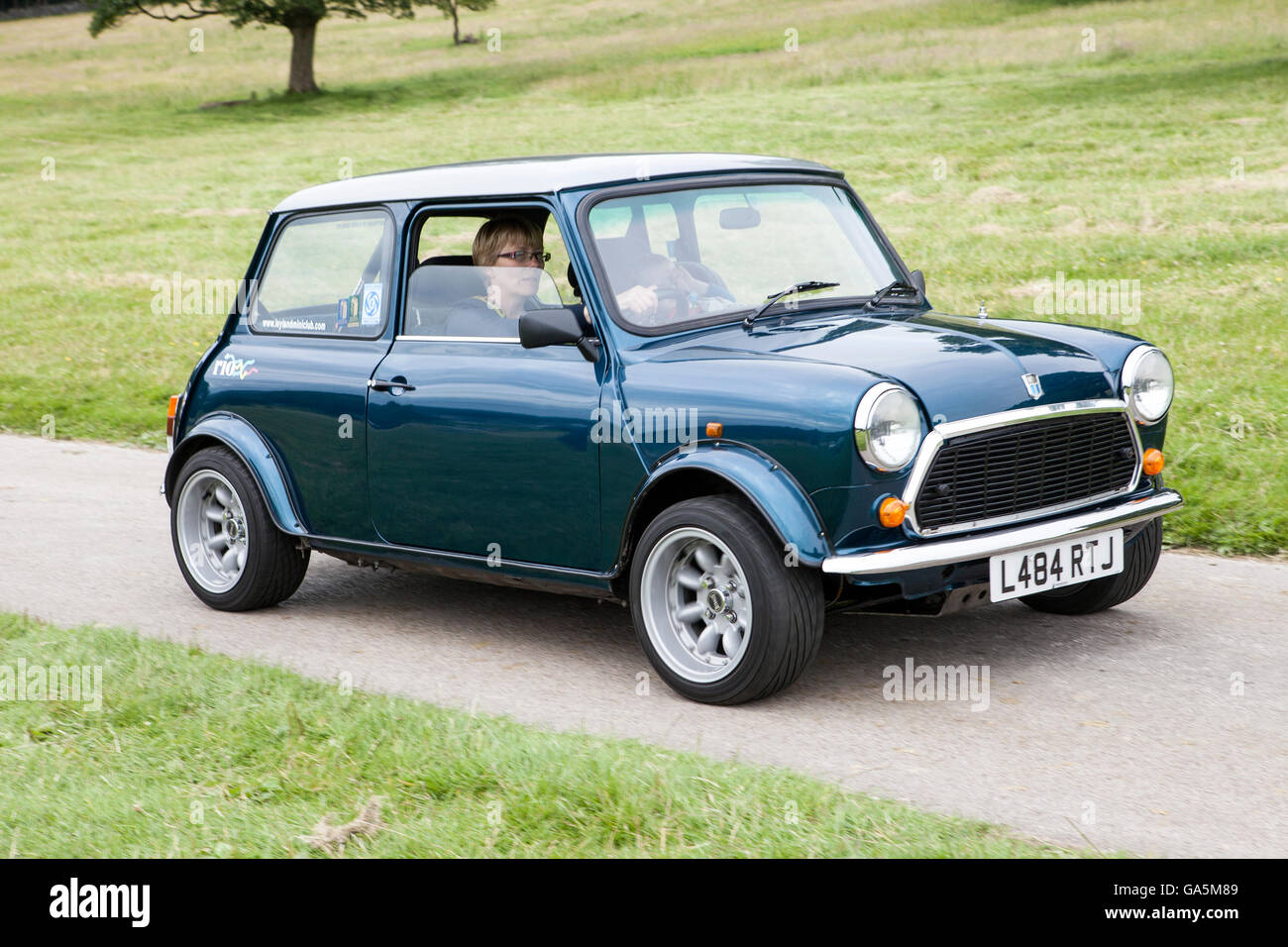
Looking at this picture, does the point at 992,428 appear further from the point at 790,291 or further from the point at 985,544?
the point at 790,291

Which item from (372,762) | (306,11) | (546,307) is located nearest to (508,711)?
(372,762)

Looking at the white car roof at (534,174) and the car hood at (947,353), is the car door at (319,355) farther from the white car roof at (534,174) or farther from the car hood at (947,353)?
the car hood at (947,353)

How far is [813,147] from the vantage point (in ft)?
90.5

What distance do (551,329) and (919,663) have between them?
1815 millimetres

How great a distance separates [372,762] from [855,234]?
3.12 metres

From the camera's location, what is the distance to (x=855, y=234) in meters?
6.38

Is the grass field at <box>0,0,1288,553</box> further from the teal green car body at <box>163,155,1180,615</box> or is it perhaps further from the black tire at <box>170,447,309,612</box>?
the black tire at <box>170,447,309,612</box>

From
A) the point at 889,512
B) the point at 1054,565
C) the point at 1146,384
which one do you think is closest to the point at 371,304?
the point at 889,512

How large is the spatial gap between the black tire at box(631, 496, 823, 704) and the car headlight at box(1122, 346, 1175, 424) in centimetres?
150

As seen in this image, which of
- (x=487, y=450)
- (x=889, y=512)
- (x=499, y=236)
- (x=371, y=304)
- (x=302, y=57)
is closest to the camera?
(x=889, y=512)

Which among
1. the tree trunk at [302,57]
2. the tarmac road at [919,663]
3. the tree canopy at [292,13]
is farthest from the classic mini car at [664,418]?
the tree trunk at [302,57]

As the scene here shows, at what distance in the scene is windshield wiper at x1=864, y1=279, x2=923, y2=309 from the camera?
608cm

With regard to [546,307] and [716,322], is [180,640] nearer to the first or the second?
[546,307]
